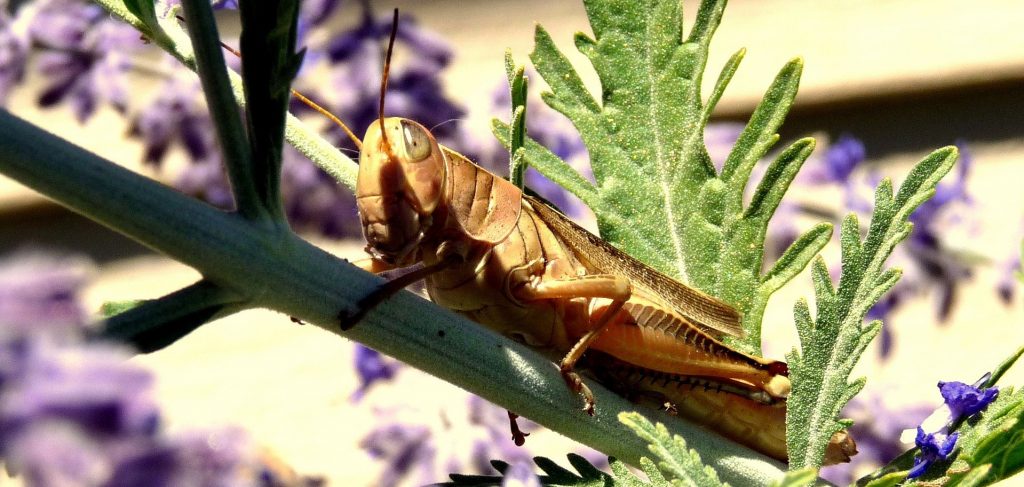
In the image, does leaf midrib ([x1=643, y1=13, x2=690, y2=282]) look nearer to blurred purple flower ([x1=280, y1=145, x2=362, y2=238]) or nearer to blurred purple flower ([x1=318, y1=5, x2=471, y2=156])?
blurred purple flower ([x1=318, y1=5, x2=471, y2=156])

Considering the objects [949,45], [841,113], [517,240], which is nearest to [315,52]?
[517,240]

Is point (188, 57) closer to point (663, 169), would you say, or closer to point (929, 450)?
point (663, 169)

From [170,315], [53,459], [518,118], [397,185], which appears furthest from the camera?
[397,185]

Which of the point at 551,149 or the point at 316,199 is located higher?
the point at 551,149

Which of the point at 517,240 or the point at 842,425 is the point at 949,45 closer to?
the point at 517,240

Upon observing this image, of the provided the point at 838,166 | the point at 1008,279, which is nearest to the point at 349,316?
the point at 838,166

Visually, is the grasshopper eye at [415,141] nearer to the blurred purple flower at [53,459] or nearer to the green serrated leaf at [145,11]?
the green serrated leaf at [145,11]

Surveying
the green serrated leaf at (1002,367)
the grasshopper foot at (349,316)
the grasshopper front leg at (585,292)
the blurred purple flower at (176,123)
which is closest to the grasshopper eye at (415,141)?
the grasshopper front leg at (585,292)
